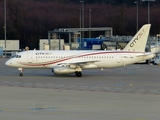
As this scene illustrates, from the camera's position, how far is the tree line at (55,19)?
394 ft

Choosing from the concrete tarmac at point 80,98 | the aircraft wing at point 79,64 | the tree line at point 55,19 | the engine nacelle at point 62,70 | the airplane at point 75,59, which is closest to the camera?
the concrete tarmac at point 80,98

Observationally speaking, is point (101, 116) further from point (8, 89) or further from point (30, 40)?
point (30, 40)

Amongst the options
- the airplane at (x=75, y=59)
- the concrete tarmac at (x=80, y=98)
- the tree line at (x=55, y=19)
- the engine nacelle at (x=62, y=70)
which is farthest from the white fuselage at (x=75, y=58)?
the tree line at (x=55, y=19)

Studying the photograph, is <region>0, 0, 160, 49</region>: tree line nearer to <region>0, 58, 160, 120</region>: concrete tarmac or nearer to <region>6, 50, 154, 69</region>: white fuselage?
<region>6, 50, 154, 69</region>: white fuselage

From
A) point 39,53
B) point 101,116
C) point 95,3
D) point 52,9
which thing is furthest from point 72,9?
point 101,116

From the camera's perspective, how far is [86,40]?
3450 inches

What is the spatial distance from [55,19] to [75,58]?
263 feet

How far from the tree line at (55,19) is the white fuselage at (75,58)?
65.4 meters

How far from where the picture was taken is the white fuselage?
4703 centimetres

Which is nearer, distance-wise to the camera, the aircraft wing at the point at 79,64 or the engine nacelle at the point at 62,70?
the engine nacelle at the point at 62,70

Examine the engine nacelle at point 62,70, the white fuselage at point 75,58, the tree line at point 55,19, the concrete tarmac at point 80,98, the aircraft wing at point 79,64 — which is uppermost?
the tree line at point 55,19

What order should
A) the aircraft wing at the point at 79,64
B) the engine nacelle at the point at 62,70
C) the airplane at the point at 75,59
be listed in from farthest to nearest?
the airplane at the point at 75,59, the aircraft wing at the point at 79,64, the engine nacelle at the point at 62,70

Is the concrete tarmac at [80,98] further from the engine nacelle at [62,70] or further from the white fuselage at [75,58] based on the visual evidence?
the white fuselage at [75,58]

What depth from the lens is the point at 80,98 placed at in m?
30.4
